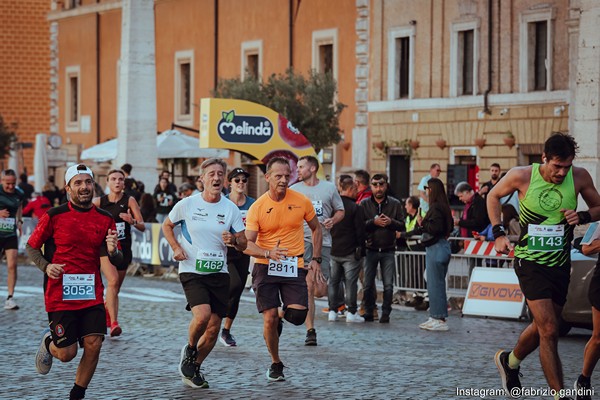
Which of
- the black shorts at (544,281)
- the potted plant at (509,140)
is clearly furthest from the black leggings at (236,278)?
the potted plant at (509,140)

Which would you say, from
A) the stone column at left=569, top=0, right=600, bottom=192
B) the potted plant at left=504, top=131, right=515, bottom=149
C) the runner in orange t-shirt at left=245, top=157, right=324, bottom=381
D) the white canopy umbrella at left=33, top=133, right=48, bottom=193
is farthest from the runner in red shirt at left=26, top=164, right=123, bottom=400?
the white canopy umbrella at left=33, top=133, right=48, bottom=193

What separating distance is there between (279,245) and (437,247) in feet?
17.4

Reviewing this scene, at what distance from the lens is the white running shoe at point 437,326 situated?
17.7 m

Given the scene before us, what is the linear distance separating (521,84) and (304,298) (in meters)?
24.3

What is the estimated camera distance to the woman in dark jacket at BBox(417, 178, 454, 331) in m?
17.9

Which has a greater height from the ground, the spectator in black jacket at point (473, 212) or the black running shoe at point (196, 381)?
the spectator in black jacket at point (473, 212)

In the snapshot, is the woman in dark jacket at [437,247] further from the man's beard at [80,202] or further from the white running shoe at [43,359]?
the man's beard at [80,202]

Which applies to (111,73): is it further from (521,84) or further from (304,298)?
(304,298)

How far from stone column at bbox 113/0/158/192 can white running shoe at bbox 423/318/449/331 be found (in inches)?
704

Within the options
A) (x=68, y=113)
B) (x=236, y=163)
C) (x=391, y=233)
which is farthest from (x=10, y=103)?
(x=391, y=233)

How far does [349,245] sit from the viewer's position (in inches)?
731

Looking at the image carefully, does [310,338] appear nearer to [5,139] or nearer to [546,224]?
[546,224]

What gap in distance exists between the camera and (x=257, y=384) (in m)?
12.3

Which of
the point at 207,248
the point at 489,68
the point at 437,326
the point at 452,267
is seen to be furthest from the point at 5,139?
the point at 207,248
